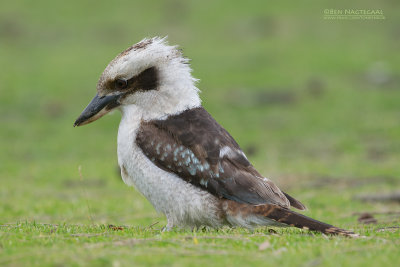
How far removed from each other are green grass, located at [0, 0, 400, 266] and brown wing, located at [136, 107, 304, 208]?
47 cm

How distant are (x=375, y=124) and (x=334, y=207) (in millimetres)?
9921

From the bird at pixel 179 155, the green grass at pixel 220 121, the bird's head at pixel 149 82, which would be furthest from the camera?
the bird's head at pixel 149 82

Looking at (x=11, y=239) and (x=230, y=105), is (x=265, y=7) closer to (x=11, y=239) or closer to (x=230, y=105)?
(x=230, y=105)

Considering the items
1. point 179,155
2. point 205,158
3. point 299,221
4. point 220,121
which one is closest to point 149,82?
point 179,155

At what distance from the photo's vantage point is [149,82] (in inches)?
317

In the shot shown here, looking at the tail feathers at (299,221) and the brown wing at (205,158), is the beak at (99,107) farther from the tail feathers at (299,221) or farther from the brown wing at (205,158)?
the tail feathers at (299,221)

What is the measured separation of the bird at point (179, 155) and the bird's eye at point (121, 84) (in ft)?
0.04

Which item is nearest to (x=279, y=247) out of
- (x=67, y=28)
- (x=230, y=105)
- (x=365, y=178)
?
(x=365, y=178)

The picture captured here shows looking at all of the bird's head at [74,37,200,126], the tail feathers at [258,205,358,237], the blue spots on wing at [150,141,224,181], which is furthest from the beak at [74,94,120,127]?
the tail feathers at [258,205,358,237]

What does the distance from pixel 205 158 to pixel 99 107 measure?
172cm

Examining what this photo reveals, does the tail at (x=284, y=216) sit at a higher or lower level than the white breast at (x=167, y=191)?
lower

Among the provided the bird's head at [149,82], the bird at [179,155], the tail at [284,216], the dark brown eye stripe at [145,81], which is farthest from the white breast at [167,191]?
the dark brown eye stripe at [145,81]

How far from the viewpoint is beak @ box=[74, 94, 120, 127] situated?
817cm

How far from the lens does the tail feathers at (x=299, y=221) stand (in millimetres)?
6953
